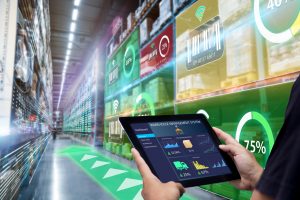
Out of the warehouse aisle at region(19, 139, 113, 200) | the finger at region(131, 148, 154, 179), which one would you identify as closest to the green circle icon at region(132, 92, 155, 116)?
the warehouse aisle at region(19, 139, 113, 200)

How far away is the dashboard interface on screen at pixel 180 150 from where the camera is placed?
856 millimetres

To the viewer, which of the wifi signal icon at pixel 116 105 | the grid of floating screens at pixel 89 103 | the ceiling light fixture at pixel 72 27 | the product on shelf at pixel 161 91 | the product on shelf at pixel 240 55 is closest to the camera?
the product on shelf at pixel 240 55

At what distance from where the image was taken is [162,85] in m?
3.60

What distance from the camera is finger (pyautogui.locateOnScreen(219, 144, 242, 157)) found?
3.23ft

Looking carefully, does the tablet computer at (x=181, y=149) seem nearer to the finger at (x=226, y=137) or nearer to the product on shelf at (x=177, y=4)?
the finger at (x=226, y=137)

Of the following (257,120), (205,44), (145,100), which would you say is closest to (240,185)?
(257,120)

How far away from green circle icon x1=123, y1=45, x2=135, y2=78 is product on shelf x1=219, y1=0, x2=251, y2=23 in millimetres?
2809

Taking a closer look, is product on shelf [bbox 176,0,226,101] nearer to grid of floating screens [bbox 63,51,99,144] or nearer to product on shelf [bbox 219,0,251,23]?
product on shelf [bbox 219,0,251,23]

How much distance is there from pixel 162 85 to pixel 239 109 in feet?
5.19

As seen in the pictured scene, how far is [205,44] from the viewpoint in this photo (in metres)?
2.58

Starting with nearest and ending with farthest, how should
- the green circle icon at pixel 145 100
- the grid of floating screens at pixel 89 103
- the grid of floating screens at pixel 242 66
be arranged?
the grid of floating screens at pixel 242 66
the green circle icon at pixel 145 100
the grid of floating screens at pixel 89 103

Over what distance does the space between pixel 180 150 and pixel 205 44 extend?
1.87 meters

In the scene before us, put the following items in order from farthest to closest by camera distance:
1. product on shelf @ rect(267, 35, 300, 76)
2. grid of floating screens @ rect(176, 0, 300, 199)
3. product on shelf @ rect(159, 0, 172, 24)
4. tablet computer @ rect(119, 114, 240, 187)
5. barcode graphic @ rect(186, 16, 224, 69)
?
1. product on shelf @ rect(159, 0, 172, 24)
2. barcode graphic @ rect(186, 16, 224, 69)
3. grid of floating screens @ rect(176, 0, 300, 199)
4. product on shelf @ rect(267, 35, 300, 76)
5. tablet computer @ rect(119, 114, 240, 187)

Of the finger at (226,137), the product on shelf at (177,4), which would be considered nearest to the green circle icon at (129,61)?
the product on shelf at (177,4)
